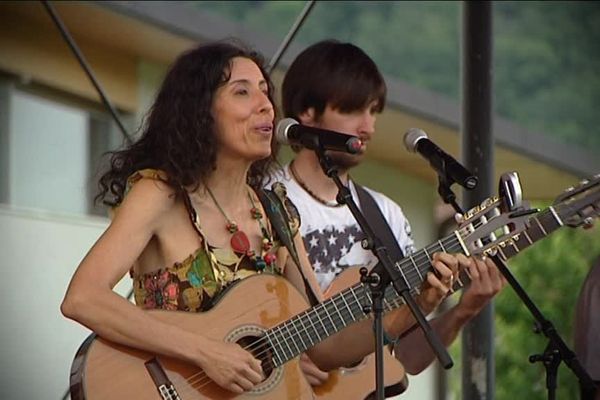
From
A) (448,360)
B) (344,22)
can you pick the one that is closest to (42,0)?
(448,360)

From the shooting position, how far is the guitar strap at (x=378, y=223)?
13.9ft

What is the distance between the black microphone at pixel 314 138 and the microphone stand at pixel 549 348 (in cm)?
29

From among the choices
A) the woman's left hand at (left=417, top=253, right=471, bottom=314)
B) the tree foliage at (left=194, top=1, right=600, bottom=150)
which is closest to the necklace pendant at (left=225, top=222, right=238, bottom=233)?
the woman's left hand at (left=417, top=253, right=471, bottom=314)

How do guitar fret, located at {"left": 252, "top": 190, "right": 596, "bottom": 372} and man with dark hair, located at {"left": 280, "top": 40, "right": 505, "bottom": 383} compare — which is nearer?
guitar fret, located at {"left": 252, "top": 190, "right": 596, "bottom": 372}

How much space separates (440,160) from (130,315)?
0.86 metres

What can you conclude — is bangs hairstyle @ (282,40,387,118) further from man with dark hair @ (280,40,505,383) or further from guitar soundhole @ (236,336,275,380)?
guitar soundhole @ (236,336,275,380)

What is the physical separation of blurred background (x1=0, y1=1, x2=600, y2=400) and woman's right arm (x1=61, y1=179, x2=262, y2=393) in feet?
2.00

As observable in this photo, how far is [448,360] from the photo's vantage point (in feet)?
10.6

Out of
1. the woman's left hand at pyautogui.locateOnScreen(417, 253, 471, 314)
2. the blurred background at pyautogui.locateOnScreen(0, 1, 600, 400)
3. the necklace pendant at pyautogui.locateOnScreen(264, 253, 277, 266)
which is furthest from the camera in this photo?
the blurred background at pyautogui.locateOnScreen(0, 1, 600, 400)

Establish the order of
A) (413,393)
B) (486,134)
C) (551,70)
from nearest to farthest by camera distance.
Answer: (486,134) → (413,393) → (551,70)

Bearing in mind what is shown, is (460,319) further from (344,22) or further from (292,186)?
(344,22)

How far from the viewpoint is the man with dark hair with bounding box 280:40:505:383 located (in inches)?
165

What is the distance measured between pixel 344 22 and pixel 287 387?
618cm

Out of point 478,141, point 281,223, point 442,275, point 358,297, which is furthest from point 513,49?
point 442,275
